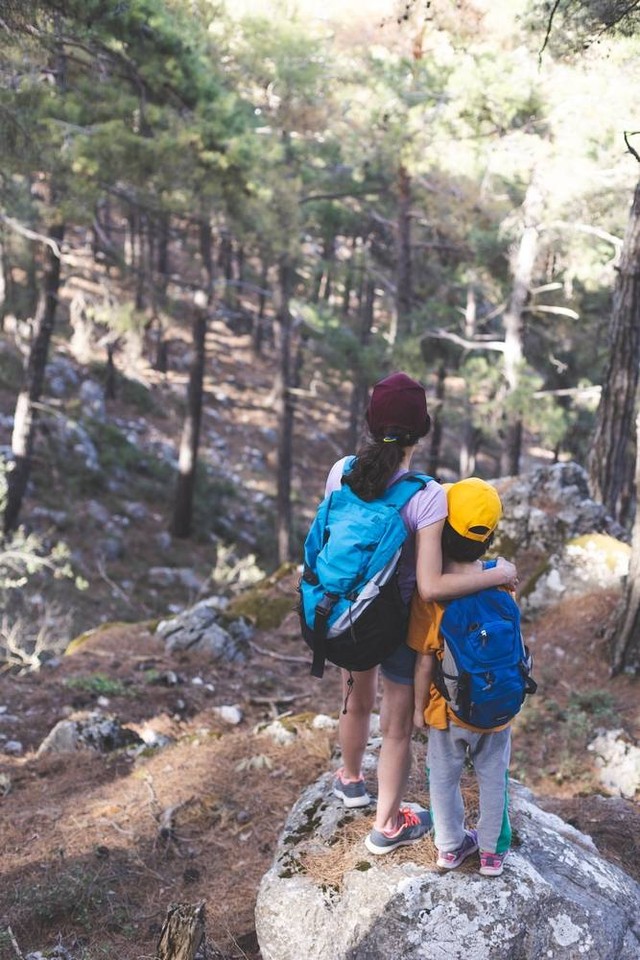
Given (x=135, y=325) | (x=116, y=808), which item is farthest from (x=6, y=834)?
(x=135, y=325)

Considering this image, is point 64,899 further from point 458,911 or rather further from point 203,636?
point 203,636

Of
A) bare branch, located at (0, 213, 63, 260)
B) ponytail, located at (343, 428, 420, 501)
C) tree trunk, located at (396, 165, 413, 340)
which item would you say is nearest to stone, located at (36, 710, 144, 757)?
ponytail, located at (343, 428, 420, 501)

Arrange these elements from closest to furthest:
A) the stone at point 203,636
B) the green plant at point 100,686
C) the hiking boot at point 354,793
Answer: the hiking boot at point 354,793, the green plant at point 100,686, the stone at point 203,636

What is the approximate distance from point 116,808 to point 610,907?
293 cm

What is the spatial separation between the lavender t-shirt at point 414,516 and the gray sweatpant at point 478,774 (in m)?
0.56

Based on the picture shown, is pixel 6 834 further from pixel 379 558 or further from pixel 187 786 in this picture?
pixel 379 558

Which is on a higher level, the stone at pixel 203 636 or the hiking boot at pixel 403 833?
the hiking boot at pixel 403 833

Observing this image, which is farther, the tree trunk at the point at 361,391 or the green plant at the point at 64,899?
the tree trunk at the point at 361,391

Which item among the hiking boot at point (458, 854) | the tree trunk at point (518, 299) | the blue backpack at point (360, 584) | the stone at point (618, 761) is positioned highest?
the tree trunk at point (518, 299)

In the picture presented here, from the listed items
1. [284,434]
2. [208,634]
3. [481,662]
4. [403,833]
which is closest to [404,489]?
[481,662]

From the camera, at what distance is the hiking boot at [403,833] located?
10.0 ft

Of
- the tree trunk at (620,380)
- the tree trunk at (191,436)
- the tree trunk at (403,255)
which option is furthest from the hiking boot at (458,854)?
the tree trunk at (191,436)

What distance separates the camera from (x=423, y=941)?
2.73 m

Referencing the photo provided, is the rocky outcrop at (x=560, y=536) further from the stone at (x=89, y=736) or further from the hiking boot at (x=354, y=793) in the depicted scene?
the hiking boot at (x=354, y=793)
